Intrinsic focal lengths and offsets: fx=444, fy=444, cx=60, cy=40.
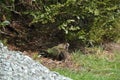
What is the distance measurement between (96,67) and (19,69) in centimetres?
244

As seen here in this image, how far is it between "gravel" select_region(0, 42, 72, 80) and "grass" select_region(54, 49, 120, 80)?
1.05 metres

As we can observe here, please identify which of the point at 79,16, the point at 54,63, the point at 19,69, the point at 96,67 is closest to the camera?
the point at 19,69

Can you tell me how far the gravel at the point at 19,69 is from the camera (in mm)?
5561

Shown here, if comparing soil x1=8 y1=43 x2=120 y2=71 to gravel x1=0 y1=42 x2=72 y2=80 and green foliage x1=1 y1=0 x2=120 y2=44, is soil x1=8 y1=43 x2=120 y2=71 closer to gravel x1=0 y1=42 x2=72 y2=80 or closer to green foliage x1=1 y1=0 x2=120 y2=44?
green foliage x1=1 y1=0 x2=120 y2=44

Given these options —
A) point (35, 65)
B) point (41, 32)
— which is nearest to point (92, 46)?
point (41, 32)

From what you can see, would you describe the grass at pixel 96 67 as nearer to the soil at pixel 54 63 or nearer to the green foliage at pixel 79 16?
the soil at pixel 54 63

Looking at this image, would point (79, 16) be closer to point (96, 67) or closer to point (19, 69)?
point (96, 67)

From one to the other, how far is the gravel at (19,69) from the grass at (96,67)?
1.05 m

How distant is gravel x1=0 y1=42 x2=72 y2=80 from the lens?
18.2 feet

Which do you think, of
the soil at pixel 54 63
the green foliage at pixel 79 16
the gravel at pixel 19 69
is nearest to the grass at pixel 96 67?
the soil at pixel 54 63

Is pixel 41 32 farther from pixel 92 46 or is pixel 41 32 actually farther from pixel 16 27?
pixel 92 46

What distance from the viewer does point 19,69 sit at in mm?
5805

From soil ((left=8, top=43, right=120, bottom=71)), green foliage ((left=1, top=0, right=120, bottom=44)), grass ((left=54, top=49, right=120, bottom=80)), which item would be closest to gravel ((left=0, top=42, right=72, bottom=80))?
grass ((left=54, top=49, right=120, bottom=80))

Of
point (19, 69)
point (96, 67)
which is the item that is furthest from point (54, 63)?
point (19, 69)
